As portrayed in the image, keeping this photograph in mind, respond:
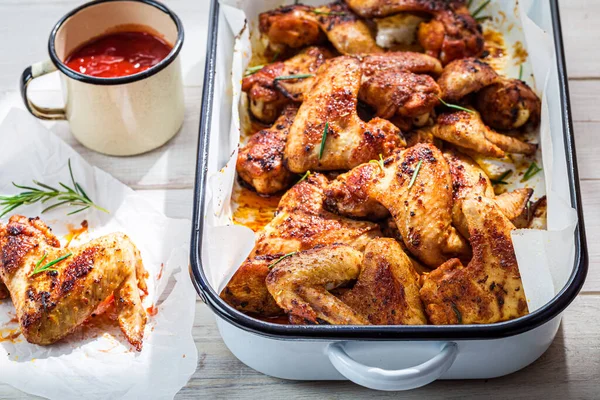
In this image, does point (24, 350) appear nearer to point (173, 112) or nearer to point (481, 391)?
point (173, 112)

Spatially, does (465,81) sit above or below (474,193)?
above

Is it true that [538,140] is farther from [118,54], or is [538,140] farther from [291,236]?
[118,54]

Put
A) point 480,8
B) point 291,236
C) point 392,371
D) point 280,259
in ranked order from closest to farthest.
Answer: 1. point 392,371
2. point 280,259
3. point 291,236
4. point 480,8

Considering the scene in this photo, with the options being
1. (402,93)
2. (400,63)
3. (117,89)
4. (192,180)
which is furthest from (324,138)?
(117,89)

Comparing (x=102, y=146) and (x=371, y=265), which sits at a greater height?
(x=371, y=265)

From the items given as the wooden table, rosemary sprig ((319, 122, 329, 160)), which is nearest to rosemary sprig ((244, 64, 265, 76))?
the wooden table

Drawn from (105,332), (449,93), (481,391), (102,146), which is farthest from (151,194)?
(481,391)

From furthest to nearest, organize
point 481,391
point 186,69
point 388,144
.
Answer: point 186,69 < point 388,144 < point 481,391

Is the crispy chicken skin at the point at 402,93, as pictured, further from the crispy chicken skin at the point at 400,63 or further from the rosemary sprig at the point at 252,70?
the rosemary sprig at the point at 252,70
